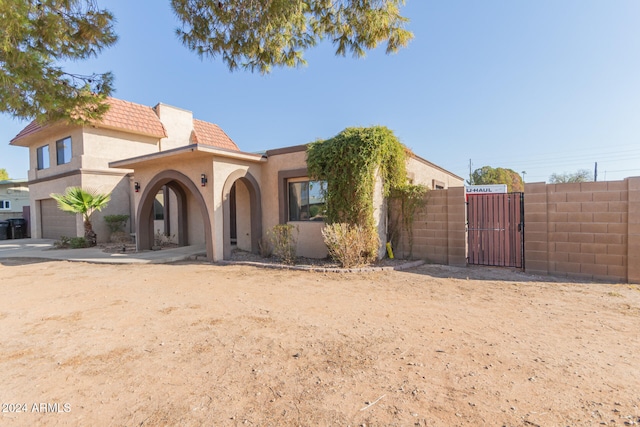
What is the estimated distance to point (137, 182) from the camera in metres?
12.7

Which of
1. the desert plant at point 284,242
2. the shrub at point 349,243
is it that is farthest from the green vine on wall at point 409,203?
the desert plant at point 284,242

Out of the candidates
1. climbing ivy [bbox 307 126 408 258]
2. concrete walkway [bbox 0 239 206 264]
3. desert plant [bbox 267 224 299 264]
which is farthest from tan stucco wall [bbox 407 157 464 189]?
concrete walkway [bbox 0 239 206 264]

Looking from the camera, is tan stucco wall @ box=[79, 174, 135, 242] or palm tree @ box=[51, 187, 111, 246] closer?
palm tree @ box=[51, 187, 111, 246]

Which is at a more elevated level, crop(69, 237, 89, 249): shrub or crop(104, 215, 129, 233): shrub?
crop(104, 215, 129, 233): shrub

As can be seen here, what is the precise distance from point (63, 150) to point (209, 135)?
7.92 meters

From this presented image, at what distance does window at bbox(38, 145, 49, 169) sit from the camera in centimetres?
1862

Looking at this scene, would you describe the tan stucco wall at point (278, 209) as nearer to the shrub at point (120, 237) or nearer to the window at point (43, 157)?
the shrub at point (120, 237)

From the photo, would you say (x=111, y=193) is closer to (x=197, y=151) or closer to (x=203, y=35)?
(x=197, y=151)

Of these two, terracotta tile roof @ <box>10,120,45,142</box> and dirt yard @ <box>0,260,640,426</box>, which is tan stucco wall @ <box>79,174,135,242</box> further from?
dirt yard @ <box>0,260,640,426</box>

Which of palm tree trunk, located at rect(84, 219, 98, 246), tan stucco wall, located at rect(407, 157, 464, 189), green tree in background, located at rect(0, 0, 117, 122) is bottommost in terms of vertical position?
palm tree trunk, located at rect(84, 219, 98, 246)

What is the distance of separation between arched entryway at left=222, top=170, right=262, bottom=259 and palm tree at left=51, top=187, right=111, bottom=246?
6.82m

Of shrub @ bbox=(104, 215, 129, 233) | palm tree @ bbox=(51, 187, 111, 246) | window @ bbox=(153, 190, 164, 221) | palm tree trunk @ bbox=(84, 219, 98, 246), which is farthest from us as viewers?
window @ bbox=(153, 190, 164, 221)

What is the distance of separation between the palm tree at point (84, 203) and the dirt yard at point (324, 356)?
8.60m

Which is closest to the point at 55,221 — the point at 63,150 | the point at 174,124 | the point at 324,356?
the point at 63,150
